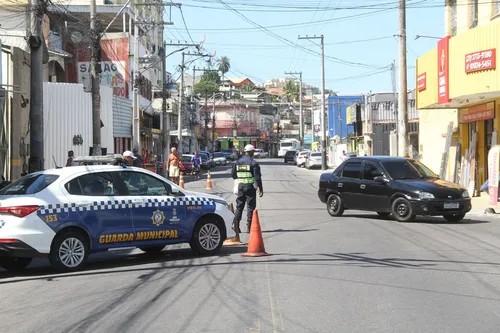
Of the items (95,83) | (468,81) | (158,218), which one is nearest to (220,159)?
(95,83)

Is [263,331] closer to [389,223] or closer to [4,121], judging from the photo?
[389,223]

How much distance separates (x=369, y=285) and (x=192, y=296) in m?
2.35

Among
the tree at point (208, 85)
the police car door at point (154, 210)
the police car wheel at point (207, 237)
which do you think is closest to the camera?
the police car door at point (154, 210)

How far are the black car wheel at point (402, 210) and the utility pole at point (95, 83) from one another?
422 inches

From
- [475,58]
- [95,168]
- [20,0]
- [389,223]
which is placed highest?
[20,0]

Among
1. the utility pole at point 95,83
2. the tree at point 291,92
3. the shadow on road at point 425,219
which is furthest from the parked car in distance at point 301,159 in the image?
the tree at point 291,92

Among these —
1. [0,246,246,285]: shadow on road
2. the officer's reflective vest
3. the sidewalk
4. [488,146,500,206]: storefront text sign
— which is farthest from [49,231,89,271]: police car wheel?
[488,146,500,206]: storefront text sign

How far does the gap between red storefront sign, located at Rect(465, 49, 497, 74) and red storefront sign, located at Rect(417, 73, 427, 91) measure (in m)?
5.66

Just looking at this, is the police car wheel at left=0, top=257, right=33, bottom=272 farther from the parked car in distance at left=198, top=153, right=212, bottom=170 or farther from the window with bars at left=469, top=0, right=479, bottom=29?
the parked car in distance at left=198, top=153, right=212, bottom=170

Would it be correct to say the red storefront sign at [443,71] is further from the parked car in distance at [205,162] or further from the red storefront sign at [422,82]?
the parked car in distance at [205,162]

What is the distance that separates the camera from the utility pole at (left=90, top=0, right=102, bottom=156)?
2428cm

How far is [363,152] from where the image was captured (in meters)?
62.2

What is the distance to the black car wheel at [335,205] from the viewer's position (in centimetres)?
1984

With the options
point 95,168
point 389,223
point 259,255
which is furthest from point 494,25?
point 95,168
